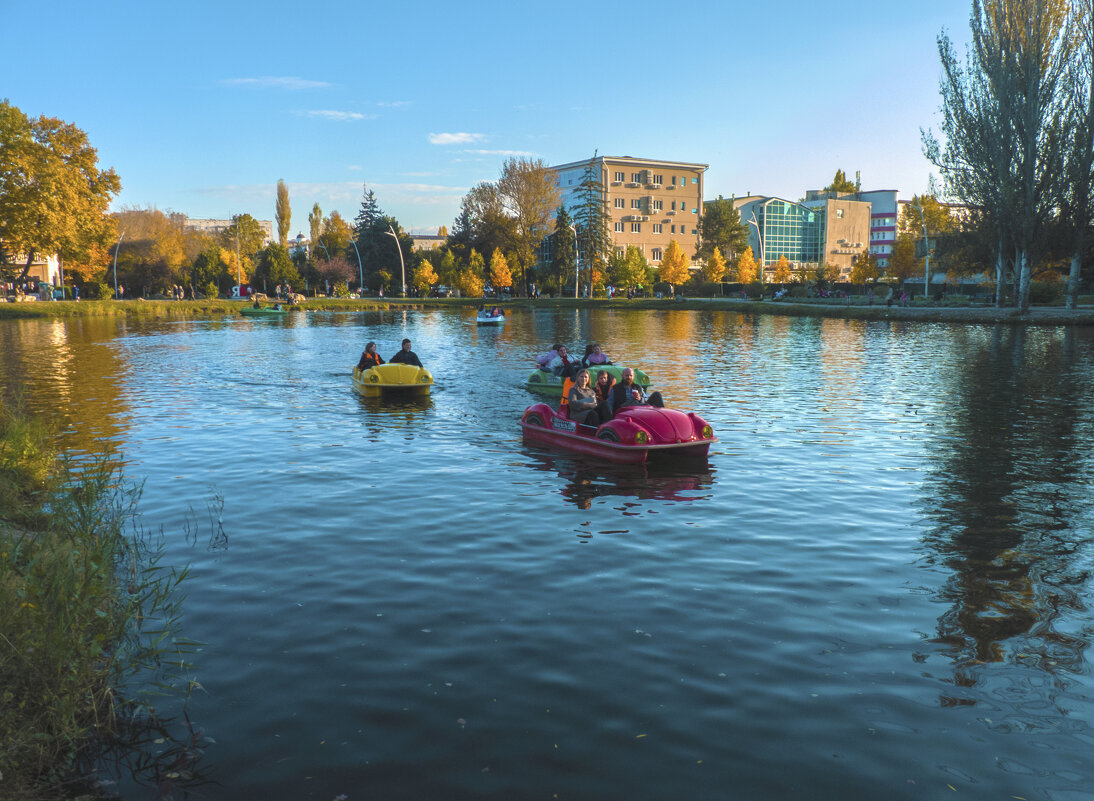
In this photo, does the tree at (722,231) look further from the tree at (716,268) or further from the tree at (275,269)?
the tree at (275,269)

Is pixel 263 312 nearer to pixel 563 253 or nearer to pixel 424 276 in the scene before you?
pixel 424 276

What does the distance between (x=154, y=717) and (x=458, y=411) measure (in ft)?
47.4

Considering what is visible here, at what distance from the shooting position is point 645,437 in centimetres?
1323

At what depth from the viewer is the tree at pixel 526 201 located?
97938 mm

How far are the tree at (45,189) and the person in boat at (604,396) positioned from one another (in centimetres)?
5791

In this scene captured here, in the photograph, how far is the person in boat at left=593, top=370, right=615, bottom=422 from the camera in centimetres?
1439

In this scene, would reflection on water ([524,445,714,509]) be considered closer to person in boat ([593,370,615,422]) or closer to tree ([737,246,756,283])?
person in boat ([593,370,615,422])

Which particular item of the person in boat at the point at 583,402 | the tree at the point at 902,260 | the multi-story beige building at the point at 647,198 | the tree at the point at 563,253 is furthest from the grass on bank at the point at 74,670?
the multi-story beige building at the point at 647,198

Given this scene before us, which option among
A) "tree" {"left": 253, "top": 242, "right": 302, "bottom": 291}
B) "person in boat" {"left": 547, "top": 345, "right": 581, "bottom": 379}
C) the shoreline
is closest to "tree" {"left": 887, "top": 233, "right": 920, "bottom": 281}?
the shoreline

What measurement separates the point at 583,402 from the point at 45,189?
2333 inches

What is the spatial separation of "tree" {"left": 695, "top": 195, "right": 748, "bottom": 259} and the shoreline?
33.8m

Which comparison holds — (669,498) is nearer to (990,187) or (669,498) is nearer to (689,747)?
(689,747)

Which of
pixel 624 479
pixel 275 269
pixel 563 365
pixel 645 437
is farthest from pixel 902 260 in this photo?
pixel 624 479

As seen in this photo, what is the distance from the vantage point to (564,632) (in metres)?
7.06
